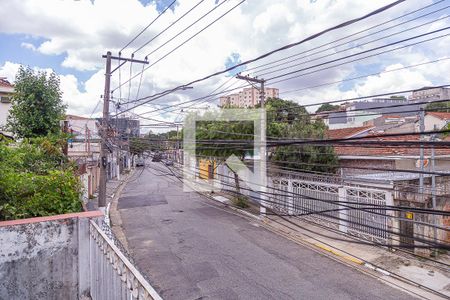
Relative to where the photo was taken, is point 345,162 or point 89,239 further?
point 345,162

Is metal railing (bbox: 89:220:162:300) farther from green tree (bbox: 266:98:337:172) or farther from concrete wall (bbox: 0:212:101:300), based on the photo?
green tree (bbox: 266:98:337:172)

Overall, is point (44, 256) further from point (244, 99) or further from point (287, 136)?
point (244, 99)

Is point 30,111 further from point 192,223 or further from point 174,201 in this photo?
point 174,201

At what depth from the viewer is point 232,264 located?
8.96 m

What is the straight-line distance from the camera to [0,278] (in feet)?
11.3

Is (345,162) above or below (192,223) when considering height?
above

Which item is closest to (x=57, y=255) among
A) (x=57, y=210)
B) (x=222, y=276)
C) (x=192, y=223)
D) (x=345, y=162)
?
(x=57, y=210)

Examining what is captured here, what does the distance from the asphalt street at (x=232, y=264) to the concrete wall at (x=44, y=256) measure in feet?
12.4

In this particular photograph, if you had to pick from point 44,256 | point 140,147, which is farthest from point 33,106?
point 44,256

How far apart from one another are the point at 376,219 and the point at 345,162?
15.0ft

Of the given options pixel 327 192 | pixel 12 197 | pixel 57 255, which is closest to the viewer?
pixel 57 255

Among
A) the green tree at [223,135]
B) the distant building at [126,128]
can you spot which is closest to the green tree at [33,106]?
the distant building at [126,128]

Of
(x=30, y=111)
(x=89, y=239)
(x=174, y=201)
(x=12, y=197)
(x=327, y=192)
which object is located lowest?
(x=174, y=201)

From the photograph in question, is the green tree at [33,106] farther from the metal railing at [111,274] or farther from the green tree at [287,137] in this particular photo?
the metal railing at [111,274]
